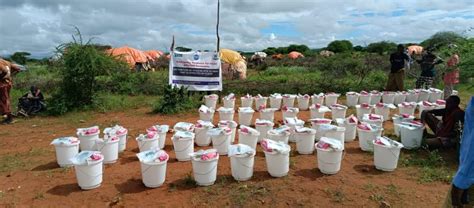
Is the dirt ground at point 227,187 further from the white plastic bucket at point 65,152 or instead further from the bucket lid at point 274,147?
the bucket lid at point 274,147

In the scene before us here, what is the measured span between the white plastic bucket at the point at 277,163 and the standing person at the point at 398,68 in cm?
638

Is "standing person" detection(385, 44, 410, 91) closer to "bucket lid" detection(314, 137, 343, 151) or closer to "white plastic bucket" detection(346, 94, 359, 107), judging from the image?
"white plastic bucket" detection(346, 94, 359, 107)

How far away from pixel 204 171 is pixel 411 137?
3.18 metres

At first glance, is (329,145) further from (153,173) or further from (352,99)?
(352,99)

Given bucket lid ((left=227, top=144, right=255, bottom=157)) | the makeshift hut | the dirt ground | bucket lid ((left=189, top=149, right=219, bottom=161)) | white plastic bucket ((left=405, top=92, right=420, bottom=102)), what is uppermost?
the makeshift hut

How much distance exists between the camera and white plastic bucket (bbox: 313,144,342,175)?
15.3ft

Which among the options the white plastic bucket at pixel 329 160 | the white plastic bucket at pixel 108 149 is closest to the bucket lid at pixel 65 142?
the white plastic bucket at pixel 108 149

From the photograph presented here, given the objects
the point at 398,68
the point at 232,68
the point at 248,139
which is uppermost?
the point at 398,68

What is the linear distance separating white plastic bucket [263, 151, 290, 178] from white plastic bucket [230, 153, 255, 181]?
225 mm

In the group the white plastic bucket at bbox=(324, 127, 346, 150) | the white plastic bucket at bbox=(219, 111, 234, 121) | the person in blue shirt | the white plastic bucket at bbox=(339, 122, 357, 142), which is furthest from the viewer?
the white plastic bucket at bbox=(219, 111, 234, 121)

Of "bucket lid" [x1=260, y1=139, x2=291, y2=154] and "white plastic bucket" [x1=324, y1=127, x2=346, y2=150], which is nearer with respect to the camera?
"bucket lid" [x1=260, y1=139, x2=291, y2=154]

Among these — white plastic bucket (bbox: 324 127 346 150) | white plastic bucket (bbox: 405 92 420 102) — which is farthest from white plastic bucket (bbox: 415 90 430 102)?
white plastic bucket (bbox: 324 127 346 150)

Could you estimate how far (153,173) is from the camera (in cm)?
444

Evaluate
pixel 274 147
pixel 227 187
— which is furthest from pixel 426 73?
Result: pixel 227 187
